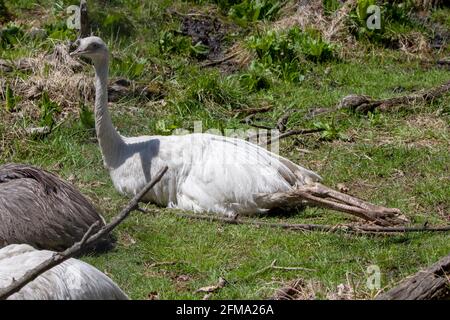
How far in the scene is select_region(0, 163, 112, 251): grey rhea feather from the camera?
6770 millimetres

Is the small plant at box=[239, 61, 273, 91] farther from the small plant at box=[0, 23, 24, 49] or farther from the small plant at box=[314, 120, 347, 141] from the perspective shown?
the small plant at box=[0, 23, 24, 49]

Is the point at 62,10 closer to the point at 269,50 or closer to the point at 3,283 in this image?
the point at 269,50

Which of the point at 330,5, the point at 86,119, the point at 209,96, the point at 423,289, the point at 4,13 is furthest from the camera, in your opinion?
the point at 4,13

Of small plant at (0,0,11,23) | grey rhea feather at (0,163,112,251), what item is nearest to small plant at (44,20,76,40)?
small plant at (0,0,11,23)

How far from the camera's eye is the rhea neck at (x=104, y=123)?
8.61 meters

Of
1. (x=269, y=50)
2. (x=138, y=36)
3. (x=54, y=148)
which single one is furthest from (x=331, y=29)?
(x=54, y=148)

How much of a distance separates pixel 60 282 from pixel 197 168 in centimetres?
335

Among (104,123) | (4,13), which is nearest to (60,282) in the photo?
(104,123)

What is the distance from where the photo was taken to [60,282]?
5.01 metres

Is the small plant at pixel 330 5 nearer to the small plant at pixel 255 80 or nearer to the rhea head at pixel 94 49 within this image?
the small plant at pixel 255 80

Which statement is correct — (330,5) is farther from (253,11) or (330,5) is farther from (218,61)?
(218,61)

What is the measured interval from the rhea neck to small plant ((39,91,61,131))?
1.22 m

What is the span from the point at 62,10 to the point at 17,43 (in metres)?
1.03
